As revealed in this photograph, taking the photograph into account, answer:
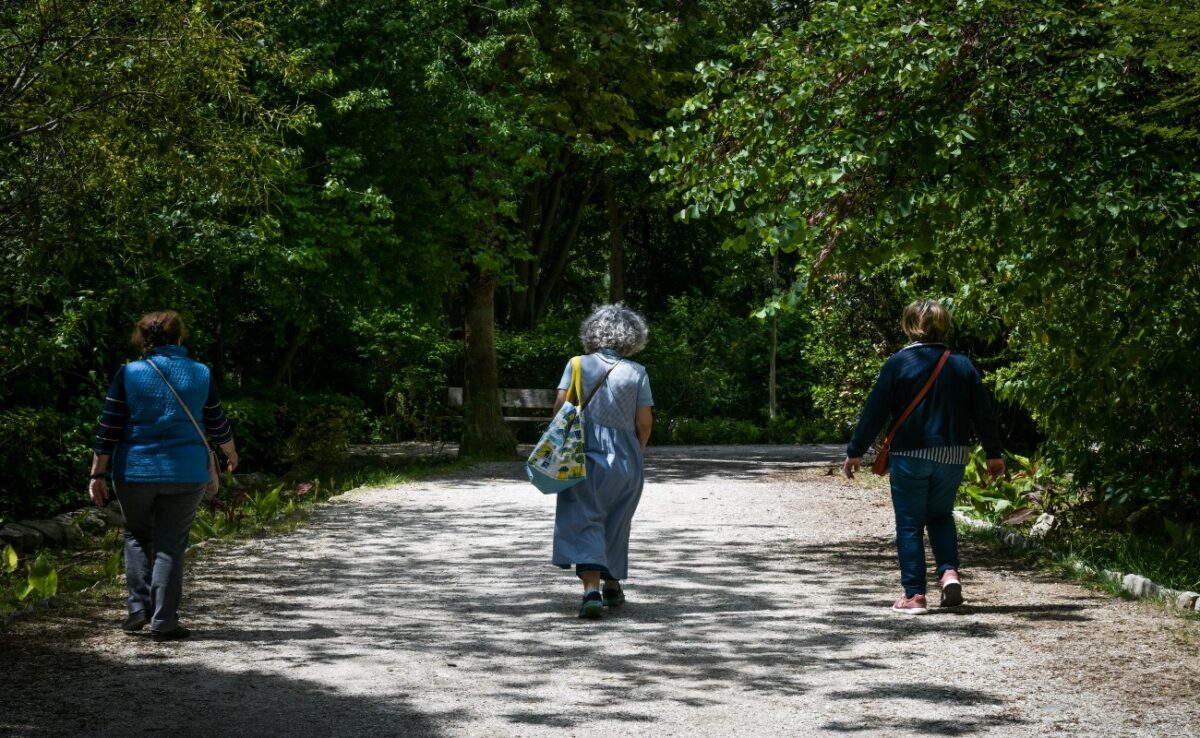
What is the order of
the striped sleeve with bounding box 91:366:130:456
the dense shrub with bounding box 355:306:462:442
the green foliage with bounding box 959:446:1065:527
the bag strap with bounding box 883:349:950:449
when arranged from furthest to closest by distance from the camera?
the dense shrub with bounding box 355:306:462:442 → the green foliage with bounding box 959:446:1065:527 → the bag strap with bounding box 883:349:950:449 → the striped sleeve with bounding box 91:366:130:456

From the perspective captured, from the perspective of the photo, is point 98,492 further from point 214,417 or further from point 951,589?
Answer: point 951,589

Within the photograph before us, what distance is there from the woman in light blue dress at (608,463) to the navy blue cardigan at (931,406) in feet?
4.24

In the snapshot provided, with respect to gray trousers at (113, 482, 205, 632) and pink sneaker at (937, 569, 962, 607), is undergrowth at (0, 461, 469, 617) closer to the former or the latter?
gray trousers at (113, 482, 205, 632)

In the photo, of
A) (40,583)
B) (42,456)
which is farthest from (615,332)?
(42,456)

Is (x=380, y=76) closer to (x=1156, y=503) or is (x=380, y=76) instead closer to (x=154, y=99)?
(x=154, y=99)

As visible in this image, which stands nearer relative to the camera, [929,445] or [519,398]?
[929,445]

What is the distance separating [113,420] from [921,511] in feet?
14.9

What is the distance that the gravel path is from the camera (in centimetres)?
544

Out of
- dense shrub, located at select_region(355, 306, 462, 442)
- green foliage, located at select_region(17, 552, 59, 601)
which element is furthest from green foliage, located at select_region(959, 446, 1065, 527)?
dense shrub, located at select_region(355, 306, 462, 442)

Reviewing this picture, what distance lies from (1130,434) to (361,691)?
7.04 meters

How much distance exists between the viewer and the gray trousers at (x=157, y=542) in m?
7.08

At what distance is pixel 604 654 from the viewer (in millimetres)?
6766

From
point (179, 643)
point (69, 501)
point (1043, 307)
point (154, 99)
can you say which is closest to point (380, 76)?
point (69, 501)

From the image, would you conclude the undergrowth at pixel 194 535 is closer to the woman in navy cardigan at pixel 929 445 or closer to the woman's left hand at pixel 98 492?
the woman's left hand at pixel 98 492
